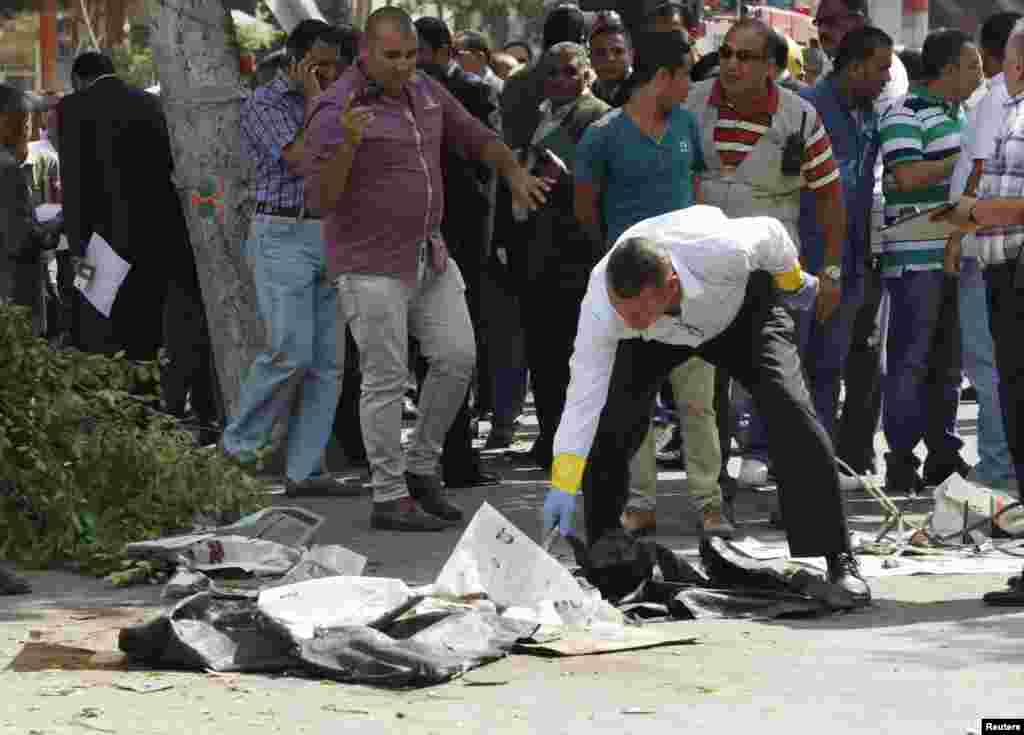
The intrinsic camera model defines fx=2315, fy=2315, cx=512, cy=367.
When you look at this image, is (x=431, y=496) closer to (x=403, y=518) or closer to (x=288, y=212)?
(x=403, y=518)

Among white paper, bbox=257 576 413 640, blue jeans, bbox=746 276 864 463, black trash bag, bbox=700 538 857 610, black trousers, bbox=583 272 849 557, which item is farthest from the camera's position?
blue jeans, bbox=746 276 864 463

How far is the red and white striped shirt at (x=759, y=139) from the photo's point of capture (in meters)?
9.55

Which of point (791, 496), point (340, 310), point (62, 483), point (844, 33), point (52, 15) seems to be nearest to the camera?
point (791, 496)

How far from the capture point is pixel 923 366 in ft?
34.8

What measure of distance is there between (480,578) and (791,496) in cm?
112

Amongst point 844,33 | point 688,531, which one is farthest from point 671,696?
point 844,33

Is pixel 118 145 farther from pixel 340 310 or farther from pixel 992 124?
pixel 992 124

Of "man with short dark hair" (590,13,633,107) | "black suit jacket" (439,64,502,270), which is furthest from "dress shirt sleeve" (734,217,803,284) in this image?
"man with short dark hair" (590,13,633,107)

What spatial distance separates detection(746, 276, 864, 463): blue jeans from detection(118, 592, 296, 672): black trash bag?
14.0 feet

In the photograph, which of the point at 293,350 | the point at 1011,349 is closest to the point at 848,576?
the point at 1011,349

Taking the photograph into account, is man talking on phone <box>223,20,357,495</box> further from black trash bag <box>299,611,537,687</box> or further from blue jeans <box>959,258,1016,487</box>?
black trash bag <box>299,611,537,687</box>

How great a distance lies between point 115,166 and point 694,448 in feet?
12.4

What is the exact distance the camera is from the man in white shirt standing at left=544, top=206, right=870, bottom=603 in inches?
279

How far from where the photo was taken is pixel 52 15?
39.3 m
